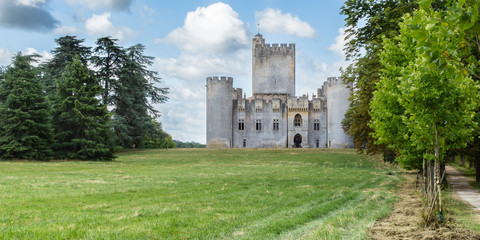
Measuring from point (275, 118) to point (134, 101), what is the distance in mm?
22686

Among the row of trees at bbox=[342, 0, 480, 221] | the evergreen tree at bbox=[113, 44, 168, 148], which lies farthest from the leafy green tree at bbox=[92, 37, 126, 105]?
the row of trees at bbox=[342, 0, 480, 221]

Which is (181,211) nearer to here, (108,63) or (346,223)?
(346,223)

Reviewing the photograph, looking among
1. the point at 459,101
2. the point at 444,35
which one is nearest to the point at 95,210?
the point at 444,35

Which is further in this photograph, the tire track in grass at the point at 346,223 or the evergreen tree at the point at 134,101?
the evergreen tree at the point at 134,101

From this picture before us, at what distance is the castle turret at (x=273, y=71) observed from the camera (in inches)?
2773

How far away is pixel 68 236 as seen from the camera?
23.2ft

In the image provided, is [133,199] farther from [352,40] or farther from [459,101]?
[352,40]

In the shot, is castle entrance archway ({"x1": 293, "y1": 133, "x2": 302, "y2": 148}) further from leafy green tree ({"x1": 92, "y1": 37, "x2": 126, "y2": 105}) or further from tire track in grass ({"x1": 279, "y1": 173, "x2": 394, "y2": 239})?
tire track in grass ({"x1": 279, "y1": 173, "x2": 394, "y2": 239})

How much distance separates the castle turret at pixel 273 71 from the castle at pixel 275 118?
1878 millimetres

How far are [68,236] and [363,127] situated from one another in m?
18.9

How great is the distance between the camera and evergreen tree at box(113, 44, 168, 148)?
4866 centimetres

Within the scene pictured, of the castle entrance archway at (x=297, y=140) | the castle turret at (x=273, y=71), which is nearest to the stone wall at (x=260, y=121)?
the castle entrance archway at (x=297, y=140)

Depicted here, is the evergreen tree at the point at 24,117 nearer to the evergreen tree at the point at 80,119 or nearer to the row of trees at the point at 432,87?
the evergreen tree at the point at 80,119

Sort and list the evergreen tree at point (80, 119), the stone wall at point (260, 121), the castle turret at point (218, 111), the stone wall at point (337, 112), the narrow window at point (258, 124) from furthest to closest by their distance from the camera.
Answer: the narrow window at point (258, 124)
the stone wall at point (260, 121)
the castle turret at point (218, 111)
the stone wall at point (337, 112)
the evergreen tree at point (80, 119)
